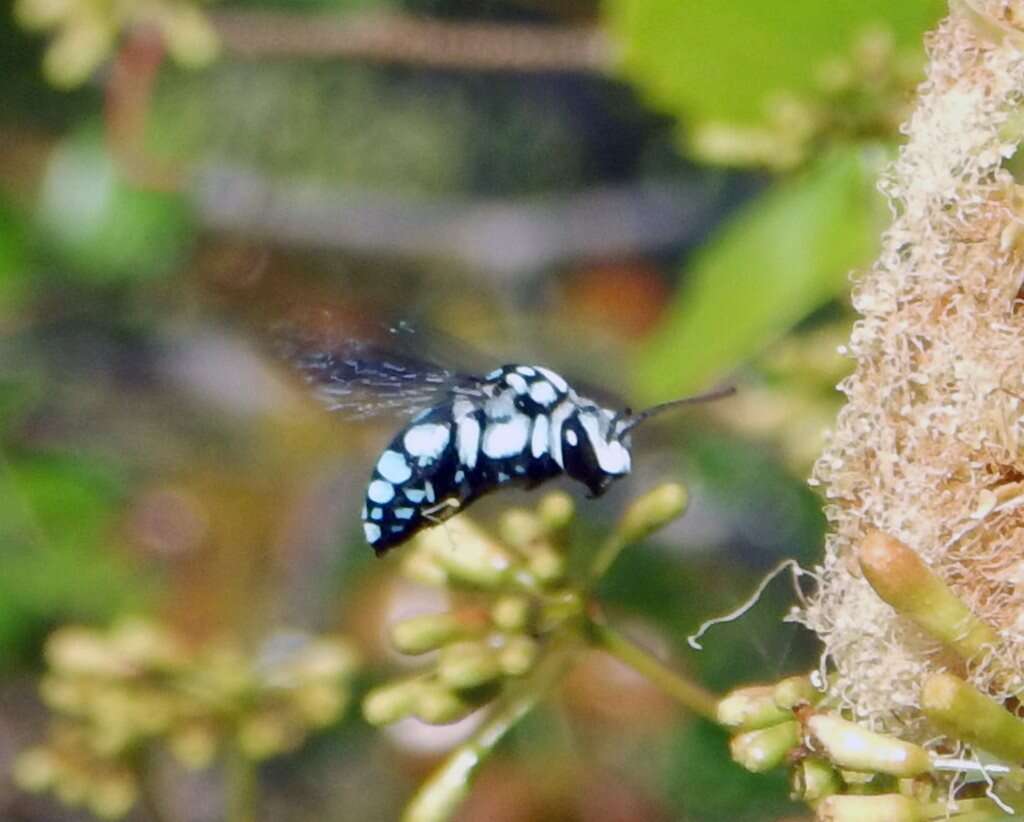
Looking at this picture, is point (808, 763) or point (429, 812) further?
point (429, 812)

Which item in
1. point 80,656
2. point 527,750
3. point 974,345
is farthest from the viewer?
point 527,750

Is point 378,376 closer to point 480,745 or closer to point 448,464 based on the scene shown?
point 448,464

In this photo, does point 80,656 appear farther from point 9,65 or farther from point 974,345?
point 9,65

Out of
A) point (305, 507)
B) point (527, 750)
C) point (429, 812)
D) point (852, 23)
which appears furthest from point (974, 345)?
point (305, 507)

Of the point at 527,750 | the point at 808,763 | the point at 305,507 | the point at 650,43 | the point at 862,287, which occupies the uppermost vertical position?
the point at 305,507

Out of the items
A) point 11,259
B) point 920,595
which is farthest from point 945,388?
point 11,259

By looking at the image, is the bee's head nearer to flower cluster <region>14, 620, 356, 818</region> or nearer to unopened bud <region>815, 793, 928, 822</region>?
unopened bud <region>815, 793, 928, 822</region>

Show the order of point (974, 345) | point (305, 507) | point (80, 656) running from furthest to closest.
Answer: point (305, 507)
point (80, 656)
point (974, 345)
